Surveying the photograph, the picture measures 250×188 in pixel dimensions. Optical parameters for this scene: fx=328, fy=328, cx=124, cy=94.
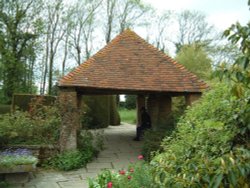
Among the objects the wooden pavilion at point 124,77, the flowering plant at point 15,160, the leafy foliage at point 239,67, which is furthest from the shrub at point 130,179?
the wooden pavilion at point 124,77

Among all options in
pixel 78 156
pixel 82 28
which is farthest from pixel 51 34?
A: pixel 78 156

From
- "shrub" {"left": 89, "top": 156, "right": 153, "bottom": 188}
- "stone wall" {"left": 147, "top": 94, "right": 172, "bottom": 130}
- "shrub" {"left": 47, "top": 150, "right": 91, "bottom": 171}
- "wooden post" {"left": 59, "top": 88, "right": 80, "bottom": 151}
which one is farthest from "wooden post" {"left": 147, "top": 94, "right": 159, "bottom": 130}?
"shrub" {"left": 89, "top": 156, "right": 153, "bottom": 188}

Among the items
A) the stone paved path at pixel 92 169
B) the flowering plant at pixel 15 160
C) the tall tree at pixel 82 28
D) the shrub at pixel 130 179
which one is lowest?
the stone paved path at pixel 92 169

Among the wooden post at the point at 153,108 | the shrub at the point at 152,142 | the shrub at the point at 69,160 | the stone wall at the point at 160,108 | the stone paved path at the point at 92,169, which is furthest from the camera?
the wooden post at the point at 153,108

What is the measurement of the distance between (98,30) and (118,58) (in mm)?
21615

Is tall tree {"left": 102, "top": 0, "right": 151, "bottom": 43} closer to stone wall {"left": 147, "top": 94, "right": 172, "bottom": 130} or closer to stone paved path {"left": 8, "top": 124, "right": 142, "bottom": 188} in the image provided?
stone wall {"left": 147, "top": 94, "right": 172, "bottom": 130}

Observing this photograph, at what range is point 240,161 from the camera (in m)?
1.74

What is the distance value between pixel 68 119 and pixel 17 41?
536 inches

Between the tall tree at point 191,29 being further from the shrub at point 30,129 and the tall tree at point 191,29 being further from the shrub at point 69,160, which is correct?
the shrub at point 69,160

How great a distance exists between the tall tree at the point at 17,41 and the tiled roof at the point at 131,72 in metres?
11.2

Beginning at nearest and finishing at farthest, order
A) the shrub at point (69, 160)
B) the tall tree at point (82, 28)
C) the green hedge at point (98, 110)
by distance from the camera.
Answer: the shrub at point (69, 160)
the green hedge at point (98, 110)
the tall tree at point (82, 28)

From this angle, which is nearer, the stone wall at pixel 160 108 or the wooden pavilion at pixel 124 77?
the wooden pavilion at pixel 124 77

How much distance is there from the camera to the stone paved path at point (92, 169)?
24.9 feet

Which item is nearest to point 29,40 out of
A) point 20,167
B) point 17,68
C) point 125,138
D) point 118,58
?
point 17,68
